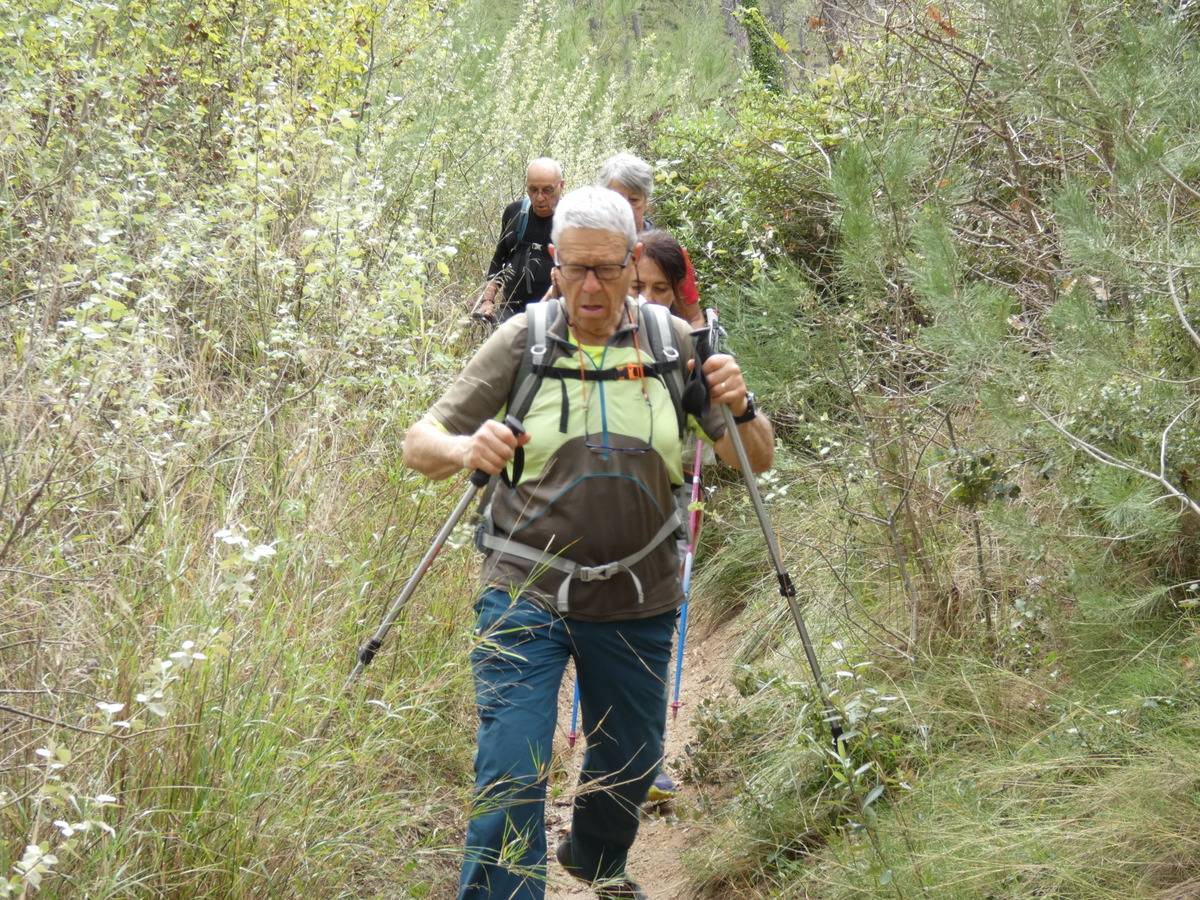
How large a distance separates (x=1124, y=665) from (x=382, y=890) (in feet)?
8.68

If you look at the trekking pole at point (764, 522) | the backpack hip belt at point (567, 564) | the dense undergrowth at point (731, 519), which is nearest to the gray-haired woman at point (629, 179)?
the dense undergrowth at point (731, 519)

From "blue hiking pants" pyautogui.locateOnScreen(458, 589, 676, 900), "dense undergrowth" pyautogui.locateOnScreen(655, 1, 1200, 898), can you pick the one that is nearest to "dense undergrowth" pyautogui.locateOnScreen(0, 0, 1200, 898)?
"dense undergrowth" pyautogui.locateOnScreen(655, 1, 1200, 898)

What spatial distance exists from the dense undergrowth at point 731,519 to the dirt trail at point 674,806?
136 mm

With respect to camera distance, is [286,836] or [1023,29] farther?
[1023,29]

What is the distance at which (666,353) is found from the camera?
397cm

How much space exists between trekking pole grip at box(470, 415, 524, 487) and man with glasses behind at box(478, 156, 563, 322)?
4.23m

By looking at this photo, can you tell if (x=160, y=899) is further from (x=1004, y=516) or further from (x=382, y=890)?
(x=1004, y=516)

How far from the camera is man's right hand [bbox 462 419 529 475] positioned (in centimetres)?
358

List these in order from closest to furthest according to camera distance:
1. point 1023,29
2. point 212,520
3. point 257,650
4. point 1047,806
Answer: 1. point 257,650
2. point 1047,806
3. point 1023,29
4. point 212,520

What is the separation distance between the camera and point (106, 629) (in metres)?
3.40

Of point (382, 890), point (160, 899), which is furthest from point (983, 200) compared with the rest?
point (160, 899)

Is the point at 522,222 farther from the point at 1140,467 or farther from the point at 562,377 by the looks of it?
the point at 1140,467

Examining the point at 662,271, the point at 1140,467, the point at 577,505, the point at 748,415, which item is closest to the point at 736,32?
the point at 662,271

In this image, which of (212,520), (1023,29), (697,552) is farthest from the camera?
(697,552)
